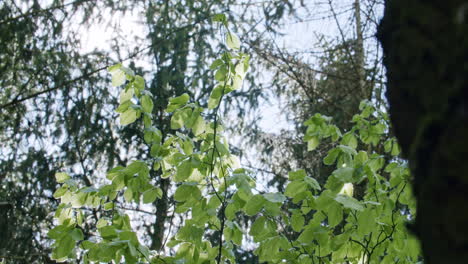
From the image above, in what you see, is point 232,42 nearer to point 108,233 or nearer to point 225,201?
point 225,201

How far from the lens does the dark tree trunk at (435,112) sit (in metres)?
0.61

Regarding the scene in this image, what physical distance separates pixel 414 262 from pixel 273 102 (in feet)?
15.1

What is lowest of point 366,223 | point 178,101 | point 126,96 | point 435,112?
point 435,112

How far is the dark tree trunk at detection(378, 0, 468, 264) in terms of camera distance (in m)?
0.61

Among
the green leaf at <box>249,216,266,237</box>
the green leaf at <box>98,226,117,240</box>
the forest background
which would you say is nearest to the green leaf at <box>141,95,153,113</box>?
the green leaf at <box>98,226,117,240</box>

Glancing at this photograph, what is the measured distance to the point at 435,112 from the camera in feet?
2.20

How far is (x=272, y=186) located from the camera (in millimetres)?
6418

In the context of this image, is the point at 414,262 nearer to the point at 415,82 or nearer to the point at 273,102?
the point at 415,82

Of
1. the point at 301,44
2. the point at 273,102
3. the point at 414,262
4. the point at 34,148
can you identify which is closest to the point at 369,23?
the point at 301,44

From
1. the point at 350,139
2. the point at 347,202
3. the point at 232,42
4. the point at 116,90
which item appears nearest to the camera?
the point at 347,202

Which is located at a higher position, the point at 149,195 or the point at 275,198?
the point at 149,195

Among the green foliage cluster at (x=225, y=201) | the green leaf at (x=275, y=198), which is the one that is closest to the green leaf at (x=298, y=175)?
the green foliage cluster at (x=225, y=201)

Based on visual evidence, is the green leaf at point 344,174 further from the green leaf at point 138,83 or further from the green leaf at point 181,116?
the green leaf at point 138,83

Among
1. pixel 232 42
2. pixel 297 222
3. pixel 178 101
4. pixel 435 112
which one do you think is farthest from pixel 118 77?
pixel 435 112
